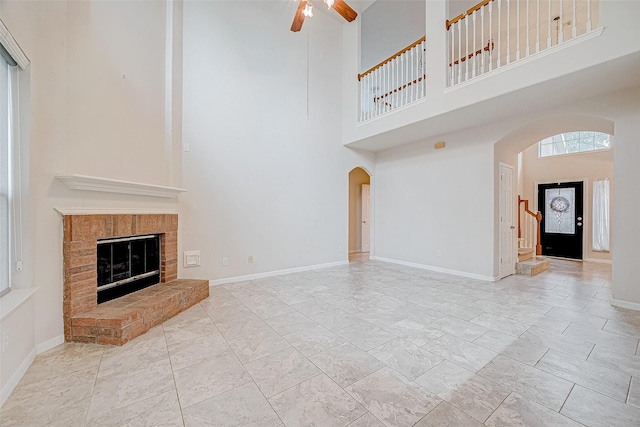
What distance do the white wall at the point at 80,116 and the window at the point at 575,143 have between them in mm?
8256

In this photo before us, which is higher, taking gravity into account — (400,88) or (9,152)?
(400,88)

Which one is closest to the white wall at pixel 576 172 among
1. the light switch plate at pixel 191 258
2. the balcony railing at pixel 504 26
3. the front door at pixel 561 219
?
the front door at pixel 561 219

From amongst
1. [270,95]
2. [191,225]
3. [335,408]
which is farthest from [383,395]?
[270,95]

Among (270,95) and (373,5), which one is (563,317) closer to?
(270,95)

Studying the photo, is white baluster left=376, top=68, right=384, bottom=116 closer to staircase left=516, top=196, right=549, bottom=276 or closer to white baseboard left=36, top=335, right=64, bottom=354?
staircase left=516, top=196, right=549, bottom=276

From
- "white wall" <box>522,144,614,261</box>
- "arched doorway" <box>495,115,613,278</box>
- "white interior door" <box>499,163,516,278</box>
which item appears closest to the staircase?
"arched doorway" <box>495,115,613,278</box>

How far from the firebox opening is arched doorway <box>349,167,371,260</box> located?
17.2ft

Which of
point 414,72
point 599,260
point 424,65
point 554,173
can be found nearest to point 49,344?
point 424,65

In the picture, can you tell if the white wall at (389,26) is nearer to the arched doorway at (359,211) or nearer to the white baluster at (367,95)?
the white baluster at (367,95)

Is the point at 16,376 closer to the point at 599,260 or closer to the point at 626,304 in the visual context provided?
the point at 626,304

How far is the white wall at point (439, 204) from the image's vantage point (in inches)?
172

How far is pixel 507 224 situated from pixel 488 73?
8.66 ft

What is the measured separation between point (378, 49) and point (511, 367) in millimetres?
6909

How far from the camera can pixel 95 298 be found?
2428 mm
